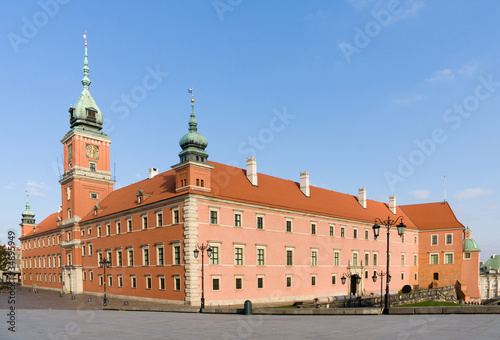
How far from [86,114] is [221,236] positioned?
1214 inches

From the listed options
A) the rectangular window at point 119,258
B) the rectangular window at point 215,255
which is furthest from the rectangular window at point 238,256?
the rectangular window at point 119,258

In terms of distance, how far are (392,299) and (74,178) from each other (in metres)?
42.7

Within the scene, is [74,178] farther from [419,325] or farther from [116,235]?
[419,325]

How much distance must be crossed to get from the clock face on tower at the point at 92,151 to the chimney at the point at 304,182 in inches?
1149

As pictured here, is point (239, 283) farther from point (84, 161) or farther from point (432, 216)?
point (432, 216)

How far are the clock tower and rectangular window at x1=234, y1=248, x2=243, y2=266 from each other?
87.1 ft

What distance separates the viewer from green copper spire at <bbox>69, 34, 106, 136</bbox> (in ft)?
179

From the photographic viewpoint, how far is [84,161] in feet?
177

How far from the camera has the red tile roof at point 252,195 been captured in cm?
4028

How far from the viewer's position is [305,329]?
15.3 meters

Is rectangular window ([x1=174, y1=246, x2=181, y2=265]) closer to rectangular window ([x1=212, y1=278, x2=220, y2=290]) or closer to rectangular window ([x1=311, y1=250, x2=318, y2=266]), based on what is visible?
rectangular window ([x1=212, y1=278, x2=220, y2=290])

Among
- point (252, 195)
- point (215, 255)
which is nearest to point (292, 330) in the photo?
point (215, 255)

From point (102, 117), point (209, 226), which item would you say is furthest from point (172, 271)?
point (102, 117)

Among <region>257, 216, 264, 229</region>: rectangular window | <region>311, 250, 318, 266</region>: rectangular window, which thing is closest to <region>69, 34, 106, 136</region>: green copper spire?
<region>257, 216, 264, 229</region>: rectangular window
